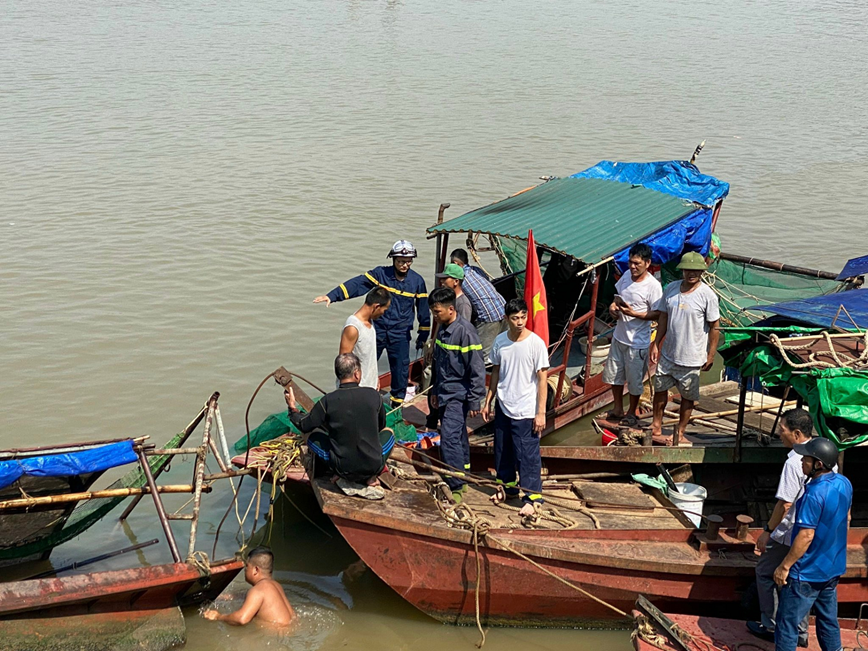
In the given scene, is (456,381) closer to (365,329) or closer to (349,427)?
(365,329)

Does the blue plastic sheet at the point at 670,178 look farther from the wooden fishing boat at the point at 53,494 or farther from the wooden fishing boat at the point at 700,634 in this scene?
the wooden fishing boat at the point at 53,494

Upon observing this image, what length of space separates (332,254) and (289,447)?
764 centimetres

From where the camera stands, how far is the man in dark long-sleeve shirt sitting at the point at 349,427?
19.6ft

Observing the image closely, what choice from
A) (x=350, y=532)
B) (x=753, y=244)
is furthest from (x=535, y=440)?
(x=753, y=244)

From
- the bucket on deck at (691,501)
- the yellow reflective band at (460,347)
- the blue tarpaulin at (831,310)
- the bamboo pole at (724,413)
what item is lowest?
the bucket on deck at (691,501)

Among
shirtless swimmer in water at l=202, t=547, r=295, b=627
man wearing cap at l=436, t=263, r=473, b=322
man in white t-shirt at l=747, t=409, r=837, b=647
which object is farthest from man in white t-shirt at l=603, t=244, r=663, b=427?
shirtless swimmer in water at l=202, t=547, r=295, b=627

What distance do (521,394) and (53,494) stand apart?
3.69 m

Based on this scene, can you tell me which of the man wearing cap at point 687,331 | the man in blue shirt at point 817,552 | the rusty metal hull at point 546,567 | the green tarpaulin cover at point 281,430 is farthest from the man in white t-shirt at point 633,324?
the man in blue shirt at point 817,552

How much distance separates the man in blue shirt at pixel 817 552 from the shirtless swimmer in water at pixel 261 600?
11.3 ft

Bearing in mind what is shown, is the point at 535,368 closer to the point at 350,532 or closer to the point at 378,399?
the point at 378,399

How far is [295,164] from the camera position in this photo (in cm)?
1825

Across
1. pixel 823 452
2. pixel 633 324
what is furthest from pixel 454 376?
pixel 823 452

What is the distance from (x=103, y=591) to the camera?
5.57 metres

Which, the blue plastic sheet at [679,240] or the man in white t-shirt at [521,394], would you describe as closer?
the man in white t-shirt at [521,394]
